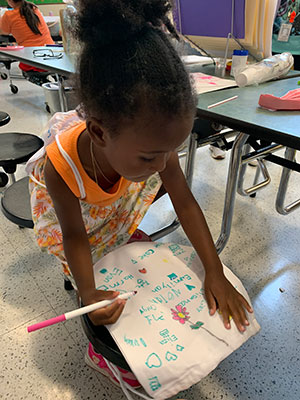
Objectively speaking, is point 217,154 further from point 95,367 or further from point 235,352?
point 95,367

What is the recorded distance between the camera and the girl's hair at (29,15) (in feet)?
9.66

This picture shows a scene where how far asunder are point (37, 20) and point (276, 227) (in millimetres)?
3005

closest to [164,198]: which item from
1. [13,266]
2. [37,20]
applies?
[13,266]

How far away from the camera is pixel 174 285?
0.67 m

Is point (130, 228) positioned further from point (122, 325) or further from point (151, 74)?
point (151, 74)

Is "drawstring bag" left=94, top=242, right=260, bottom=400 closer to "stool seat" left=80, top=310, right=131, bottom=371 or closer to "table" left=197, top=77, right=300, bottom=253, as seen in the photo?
"stool seat" left=80, top=310, right=131, bottom=371

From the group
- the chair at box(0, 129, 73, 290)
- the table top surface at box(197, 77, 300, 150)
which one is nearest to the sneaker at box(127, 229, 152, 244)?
the chair at box(0, 129, 73, 290)

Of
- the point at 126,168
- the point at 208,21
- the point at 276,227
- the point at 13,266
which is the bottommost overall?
the point at 276,227

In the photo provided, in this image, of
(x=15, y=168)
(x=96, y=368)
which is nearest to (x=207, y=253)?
(x=96, y=368)

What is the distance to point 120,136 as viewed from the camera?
1.73ft

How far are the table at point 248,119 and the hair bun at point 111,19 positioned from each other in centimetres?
29

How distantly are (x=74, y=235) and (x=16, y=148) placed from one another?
74 centimetres

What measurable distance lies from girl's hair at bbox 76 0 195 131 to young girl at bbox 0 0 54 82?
8.81 ft

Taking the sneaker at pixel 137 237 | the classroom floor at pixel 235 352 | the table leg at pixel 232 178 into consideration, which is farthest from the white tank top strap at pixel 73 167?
the classroom floor at pixel 235 352
